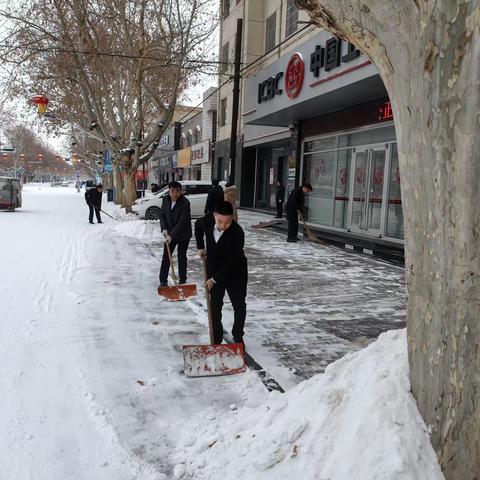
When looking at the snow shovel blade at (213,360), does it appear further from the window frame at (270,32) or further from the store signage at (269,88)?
the window frame at (270,32)

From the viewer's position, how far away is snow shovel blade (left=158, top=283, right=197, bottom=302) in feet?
22.3

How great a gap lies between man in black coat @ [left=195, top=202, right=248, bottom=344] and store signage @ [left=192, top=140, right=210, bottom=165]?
27.0 m

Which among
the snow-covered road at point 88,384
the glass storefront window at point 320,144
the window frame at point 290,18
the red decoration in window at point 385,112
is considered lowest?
the snow-covered road at point 88,384

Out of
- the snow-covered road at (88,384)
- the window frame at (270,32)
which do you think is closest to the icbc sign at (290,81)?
the window frame at (270,32)

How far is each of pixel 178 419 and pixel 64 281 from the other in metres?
4.95

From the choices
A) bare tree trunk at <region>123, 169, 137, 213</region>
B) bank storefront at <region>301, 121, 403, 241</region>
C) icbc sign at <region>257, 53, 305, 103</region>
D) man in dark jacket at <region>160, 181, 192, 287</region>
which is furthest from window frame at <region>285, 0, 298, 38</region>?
man in dark jacket at <region>160, 181, 192, 287</region>

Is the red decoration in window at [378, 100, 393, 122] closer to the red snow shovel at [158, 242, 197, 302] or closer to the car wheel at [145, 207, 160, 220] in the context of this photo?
the red snow shovel at [158, 242, 197, 302]

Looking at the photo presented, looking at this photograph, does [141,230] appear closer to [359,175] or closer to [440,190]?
[359,175]

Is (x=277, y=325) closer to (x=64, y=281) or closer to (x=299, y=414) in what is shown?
(x=299, y=414)

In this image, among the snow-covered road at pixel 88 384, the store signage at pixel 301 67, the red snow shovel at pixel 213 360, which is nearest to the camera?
the snow-covered road at pixel 88 384

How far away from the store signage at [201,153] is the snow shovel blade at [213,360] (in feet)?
90.4

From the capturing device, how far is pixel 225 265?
4.48 m

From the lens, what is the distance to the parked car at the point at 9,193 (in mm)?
22188

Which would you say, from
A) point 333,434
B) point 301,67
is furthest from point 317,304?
point 301,67
